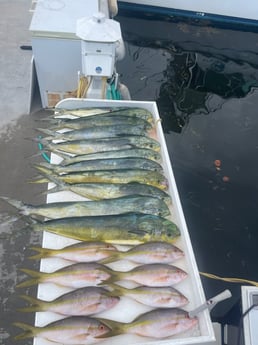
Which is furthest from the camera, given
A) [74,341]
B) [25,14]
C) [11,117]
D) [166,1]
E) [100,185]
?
[166,1]

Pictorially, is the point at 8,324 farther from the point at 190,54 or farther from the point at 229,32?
the point at 229,32

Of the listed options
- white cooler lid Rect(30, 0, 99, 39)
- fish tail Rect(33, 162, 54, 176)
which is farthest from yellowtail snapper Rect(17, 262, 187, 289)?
white cooler lid Rect(30, 0, 99, 39)

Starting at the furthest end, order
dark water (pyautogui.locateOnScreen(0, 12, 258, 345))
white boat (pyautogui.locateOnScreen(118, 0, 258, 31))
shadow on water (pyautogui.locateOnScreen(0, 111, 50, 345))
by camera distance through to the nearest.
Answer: white boat (pyautogui.locateOnScreen(118, 0, 258, 31)) < dark water (pyautogui.locateOnScreen(0, 12, 258, 345)) < shadow on water (pyautogui.locateOnScreen(0, 111, 50, 345))

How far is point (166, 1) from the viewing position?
33.2ft

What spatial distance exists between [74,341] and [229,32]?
1015 centimetres

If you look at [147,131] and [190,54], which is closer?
[147,131]

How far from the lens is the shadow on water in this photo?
138 inches

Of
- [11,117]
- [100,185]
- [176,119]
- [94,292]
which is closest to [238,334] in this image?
[94,292]

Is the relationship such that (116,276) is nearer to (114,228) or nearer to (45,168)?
(114,228)

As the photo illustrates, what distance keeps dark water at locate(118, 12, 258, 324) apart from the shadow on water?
221 cm

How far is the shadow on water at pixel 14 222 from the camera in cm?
350

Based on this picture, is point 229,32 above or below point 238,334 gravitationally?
above

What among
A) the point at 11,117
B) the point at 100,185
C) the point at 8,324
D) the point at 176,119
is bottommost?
the point at 8,324

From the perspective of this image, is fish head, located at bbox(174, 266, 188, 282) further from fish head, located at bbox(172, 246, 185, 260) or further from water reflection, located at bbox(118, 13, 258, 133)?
water reflection, located at bbox(118, 13, 258, 133)
